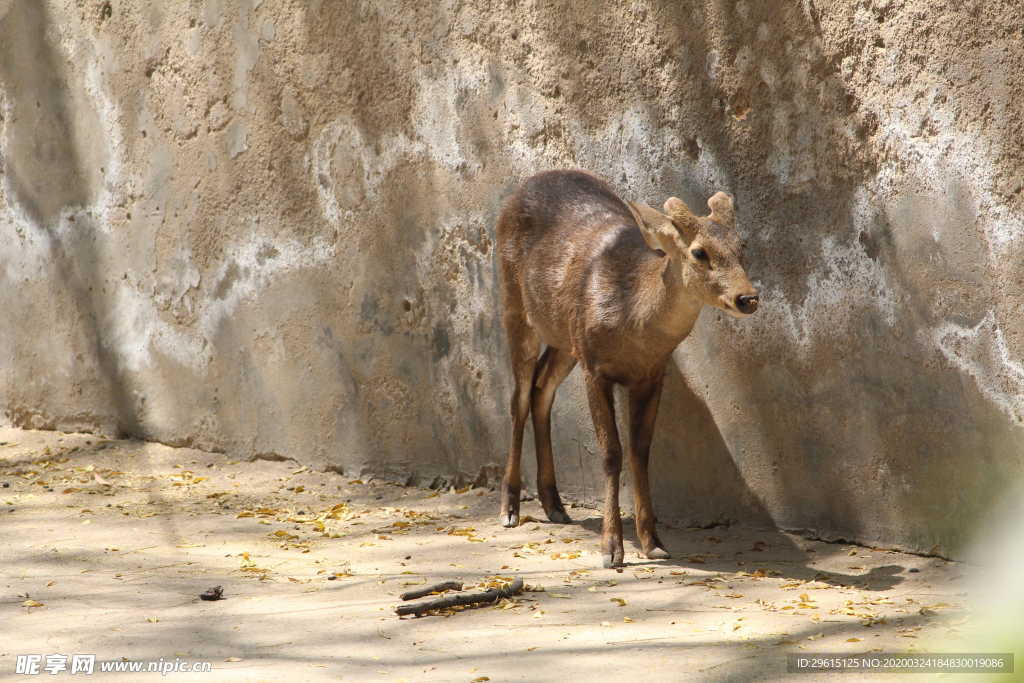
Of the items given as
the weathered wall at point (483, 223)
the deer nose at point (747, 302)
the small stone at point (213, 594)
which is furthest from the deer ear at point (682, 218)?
the small stone at point (213, 594)

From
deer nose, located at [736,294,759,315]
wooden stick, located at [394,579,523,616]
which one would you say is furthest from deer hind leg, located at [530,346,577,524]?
deer nose, located at [736,294,759,315]

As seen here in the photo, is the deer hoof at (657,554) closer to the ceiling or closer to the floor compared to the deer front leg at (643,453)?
closer to the floor

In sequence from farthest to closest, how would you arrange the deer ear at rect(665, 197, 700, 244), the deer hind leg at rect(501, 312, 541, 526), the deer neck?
the deer hind leg at rect(501, 312, 541, 526) < the deer neck < the deer ear at rect(665, 197, 700, 244)

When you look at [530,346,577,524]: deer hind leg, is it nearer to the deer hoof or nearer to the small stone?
the deer hoof

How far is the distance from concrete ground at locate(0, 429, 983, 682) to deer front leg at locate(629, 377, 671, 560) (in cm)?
13

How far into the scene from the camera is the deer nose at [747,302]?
14.0 feet

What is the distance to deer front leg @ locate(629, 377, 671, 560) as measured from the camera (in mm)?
4914

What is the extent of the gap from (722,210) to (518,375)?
1501mm

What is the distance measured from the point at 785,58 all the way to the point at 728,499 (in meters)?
1.91

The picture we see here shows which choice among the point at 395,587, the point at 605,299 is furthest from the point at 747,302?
the point at 395,587

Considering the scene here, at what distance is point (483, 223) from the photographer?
586cm

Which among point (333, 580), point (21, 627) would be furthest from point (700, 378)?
point (21, 627)

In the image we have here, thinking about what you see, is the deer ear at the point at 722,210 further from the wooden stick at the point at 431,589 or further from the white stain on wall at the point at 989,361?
the wooden stick at the point at 431,589

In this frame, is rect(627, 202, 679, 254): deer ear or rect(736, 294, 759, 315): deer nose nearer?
rect(736, 294, 759, 315): deer nose
